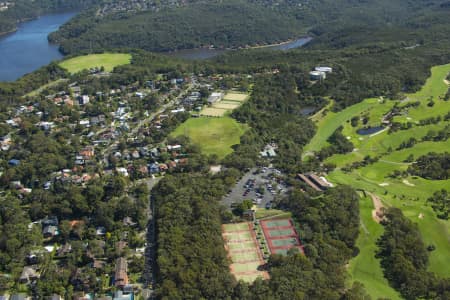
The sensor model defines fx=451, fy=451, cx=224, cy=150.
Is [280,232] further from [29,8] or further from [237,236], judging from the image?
[29,8]

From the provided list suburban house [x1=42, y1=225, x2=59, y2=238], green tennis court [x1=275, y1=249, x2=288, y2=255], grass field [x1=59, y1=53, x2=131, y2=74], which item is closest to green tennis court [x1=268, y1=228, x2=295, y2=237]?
green tennis court [x1=275, y1=249, x2=288, y2=255]

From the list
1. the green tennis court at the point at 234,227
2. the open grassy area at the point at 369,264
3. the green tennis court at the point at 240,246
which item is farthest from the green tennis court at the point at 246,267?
the open grassy area at the point at 369,264

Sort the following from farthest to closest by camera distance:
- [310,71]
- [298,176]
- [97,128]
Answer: [310,71] < [97,128] < [298,176]

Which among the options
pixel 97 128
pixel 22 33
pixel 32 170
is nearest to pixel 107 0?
pixel 22 33

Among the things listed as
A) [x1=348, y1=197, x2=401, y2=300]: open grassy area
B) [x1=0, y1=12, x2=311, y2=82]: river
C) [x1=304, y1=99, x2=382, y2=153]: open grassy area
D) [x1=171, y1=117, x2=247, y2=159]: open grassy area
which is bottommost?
[x1=304, y1=99, x2=382, y2=153]: open grassy area

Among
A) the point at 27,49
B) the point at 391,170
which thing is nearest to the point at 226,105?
the point at 391,170

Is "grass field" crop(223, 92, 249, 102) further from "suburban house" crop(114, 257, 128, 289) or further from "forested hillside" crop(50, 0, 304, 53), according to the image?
"forested hillside" crop(50, 0, 304, 53)

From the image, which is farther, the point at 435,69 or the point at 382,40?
the point at 382,40

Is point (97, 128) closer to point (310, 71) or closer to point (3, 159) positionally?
point (3, 159)
